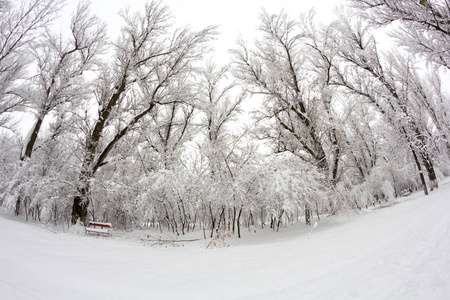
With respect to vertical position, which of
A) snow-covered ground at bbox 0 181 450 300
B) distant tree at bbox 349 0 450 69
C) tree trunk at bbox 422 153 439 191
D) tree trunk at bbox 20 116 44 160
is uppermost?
distant tree at bbox 349 0 450 69

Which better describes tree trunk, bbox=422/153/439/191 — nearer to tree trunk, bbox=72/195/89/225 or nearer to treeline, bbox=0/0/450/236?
treeline, bbox=0/0/450/236

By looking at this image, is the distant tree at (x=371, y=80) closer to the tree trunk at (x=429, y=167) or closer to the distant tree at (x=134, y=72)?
the tree trunk at (x=429, y=167)

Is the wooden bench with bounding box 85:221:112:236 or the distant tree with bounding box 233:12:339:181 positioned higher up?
the distant tree with bounding box 233:12:339:181

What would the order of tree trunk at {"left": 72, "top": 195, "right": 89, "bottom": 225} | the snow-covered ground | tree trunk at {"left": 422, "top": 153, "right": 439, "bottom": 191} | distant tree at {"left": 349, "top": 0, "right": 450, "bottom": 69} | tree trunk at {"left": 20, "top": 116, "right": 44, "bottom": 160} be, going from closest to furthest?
the snow-covered ground → distant tree at {"left": 349, "top": 0, "right": 450, "bottom": 69} → tree trunk at {"left": 72, "top": 195, "right": 89, "bottom": 225} → tree trunk at {"left": 20, "top": 116, "right": 44, "bottom": 160} → tree trunk at {"left": 422, "top": 153, "right": 439, "bottom": 191}

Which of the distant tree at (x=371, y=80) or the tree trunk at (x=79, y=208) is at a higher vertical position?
the distant tree at (x=371, y=80)

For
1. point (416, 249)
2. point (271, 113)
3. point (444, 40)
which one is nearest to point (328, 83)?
point (271, 113)

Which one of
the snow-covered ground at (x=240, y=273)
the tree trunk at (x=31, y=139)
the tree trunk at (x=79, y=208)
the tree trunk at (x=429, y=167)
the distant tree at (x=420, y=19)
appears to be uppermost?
the distant tree at (x=420, y=19)

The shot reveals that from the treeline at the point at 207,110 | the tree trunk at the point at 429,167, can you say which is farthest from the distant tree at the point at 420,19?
the tree trunk at the point at 429,167

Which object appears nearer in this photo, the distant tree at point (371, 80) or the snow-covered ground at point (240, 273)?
the snow-covered ground at point (240, 273)

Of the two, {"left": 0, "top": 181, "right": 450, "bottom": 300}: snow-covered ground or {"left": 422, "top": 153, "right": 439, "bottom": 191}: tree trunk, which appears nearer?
{"left": 0, "top": 181, "right": 450, "bottom": 300}: snow-covered ground

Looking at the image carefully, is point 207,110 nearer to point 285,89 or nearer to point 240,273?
point 285,89

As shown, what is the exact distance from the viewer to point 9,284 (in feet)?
6.07

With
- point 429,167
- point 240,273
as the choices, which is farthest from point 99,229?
point 429,167

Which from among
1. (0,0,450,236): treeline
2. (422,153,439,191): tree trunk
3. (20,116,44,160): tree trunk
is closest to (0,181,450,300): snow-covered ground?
(0,0,450,236): treeline
